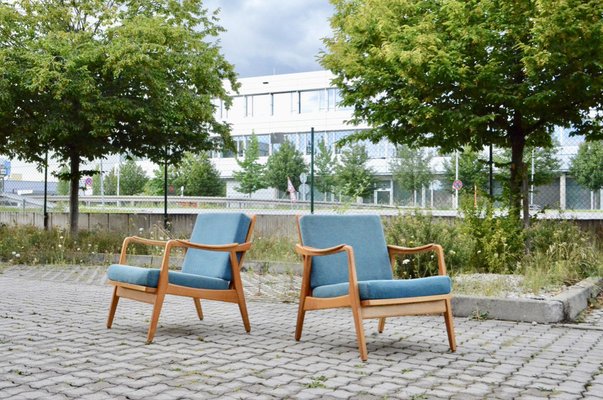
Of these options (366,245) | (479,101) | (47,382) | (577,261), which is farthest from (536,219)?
(47,382)

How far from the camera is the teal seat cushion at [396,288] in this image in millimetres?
5488

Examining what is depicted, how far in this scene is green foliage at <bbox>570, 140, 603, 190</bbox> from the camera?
3744 centimetres

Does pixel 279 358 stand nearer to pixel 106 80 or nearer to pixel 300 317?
pixel 300 317

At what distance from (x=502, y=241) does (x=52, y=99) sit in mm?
9839

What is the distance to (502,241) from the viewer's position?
10.3 m

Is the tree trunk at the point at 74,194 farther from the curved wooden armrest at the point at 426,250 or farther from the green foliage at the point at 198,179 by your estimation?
the green foliage at the point at 198,179

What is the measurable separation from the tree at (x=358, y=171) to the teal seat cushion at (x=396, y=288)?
2984cm

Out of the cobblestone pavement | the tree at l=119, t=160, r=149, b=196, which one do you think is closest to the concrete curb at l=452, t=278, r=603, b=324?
the cobblestone pavement

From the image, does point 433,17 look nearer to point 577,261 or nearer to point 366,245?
point 577,261

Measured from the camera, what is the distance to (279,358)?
5.46m

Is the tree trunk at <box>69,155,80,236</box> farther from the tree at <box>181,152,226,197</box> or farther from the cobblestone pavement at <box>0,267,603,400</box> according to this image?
the tree at <box>181,152,226,197</box>

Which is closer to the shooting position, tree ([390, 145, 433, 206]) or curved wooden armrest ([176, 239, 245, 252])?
curved wooden armrest ([176, 239, 245, 252])

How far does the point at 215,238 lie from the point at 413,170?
1362 inches

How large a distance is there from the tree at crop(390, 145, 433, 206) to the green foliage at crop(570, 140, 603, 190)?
26.8 feet
